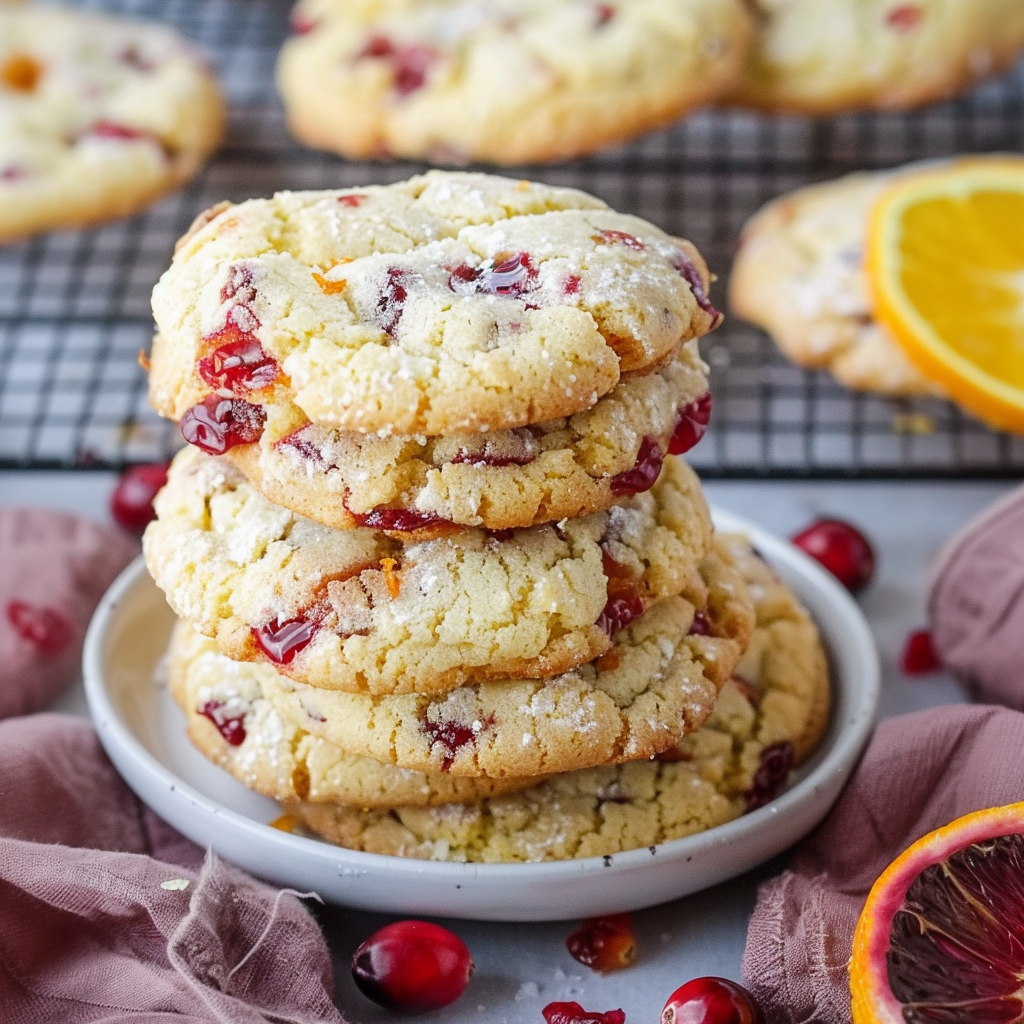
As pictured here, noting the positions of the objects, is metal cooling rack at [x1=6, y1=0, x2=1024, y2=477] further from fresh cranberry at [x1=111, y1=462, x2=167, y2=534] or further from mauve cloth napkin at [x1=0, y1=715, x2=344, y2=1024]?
mauve cloth napkin at [x1=0, y1=715, x2=344, y2=1024]

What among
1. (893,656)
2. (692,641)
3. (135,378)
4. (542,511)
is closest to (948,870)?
(692,641)

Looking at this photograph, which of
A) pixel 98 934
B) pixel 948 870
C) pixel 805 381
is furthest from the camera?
pixel 805 381

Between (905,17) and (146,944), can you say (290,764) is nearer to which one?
(146,944)

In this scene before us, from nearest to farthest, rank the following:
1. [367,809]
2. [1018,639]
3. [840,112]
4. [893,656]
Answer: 1. [367,809]
2. [1018,639]
3. [893,656]
4. [840,112]

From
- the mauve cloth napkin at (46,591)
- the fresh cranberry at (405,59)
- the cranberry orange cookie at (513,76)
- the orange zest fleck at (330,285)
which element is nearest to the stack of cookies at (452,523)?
the orange zest fleck at (330,285)

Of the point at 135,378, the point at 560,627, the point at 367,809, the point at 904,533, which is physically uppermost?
the point at 560,627

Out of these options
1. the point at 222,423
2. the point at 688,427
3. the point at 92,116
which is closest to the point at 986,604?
the point at 688,427

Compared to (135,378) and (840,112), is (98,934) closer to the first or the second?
(135,378)
